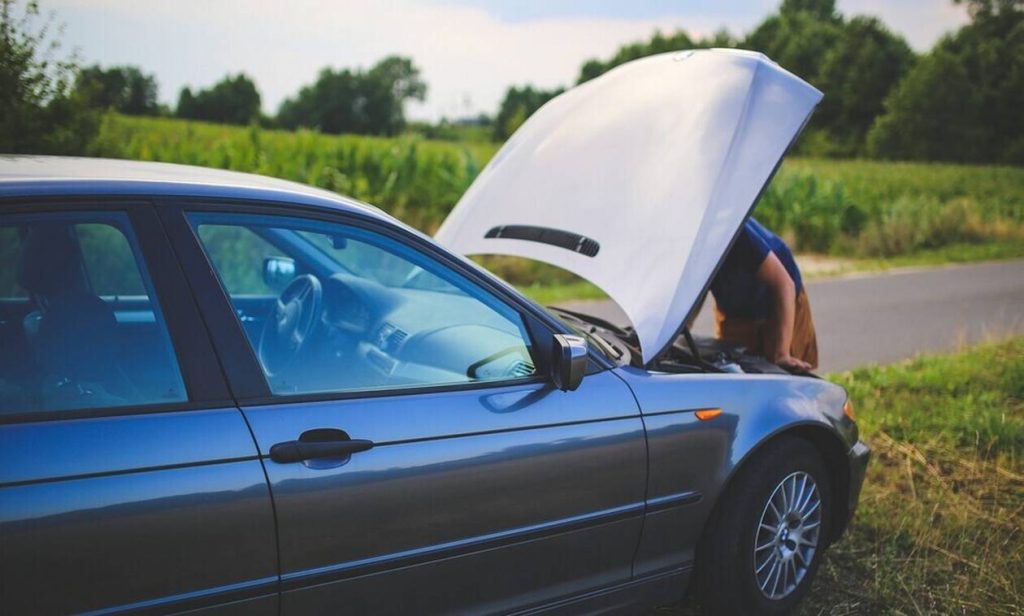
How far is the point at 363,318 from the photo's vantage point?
304 cm

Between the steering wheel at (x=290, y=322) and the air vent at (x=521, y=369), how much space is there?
668 millimetres

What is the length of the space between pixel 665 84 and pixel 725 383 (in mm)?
1626

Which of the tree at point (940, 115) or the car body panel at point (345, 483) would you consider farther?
the tree at point (940, 115)

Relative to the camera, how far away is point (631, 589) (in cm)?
293

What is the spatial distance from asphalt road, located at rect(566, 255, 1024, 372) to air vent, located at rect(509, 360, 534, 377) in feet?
16.4

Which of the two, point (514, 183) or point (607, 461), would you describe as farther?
point (514, 183)

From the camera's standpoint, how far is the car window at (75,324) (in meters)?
2.07

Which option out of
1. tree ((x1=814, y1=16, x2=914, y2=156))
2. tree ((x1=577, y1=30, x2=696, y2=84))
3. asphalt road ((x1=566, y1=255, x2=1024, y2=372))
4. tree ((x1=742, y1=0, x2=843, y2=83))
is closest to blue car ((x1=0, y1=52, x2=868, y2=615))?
asphalt road ((x1=566, y1=255, x2=1024, y2=372))

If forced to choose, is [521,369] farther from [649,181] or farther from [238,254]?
[238,254]

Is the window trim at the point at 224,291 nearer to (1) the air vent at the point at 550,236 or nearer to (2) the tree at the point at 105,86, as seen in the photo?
(1) the air vent at the point at 550,236

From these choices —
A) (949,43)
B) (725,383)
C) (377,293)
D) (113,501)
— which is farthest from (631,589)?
(949,43)

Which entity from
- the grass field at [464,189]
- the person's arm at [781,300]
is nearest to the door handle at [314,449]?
the person's arm at [781,300]

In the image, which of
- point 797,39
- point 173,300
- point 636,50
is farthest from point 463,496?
point 636,50

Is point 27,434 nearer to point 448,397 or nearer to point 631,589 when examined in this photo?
point 448,397
